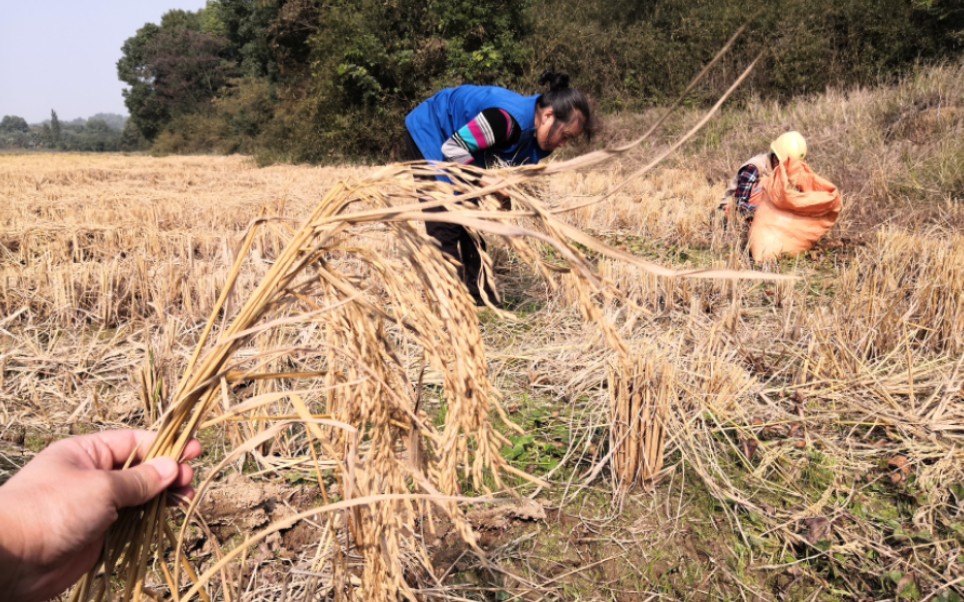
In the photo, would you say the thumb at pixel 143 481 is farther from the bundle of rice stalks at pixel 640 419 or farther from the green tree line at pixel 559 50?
the green tree line at pixel 559 50

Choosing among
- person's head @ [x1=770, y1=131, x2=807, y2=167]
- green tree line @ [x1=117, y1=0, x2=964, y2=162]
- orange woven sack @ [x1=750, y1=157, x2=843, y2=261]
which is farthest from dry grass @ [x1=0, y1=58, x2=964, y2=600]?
green tree line @ [x1=117, y1=0, x2=964, y2=162]

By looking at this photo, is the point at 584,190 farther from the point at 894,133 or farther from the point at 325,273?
the point at 325,273

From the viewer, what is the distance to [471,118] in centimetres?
307

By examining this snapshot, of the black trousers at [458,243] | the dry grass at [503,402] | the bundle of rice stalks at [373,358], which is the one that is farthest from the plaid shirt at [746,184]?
the bundle of rice stalks at [373,358]

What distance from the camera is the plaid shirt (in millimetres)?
4809

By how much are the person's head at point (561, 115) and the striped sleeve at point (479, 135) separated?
19cm

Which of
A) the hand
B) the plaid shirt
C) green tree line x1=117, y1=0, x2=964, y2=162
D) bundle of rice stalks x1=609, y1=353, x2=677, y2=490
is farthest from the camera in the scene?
green tree line x1=117, y1=0, x2=964, y2=162

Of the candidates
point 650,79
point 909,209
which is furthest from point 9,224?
point 650,79

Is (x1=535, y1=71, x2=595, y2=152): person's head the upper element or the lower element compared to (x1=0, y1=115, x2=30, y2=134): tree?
lower

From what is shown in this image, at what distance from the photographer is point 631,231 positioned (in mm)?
4859

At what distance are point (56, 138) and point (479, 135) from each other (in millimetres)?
103796

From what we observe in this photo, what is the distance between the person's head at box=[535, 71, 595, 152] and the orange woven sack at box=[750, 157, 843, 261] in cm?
200

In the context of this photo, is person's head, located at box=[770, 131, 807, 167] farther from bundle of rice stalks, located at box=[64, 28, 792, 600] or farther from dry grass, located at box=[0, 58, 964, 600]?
bundle of rice stalks, located at box=[64, 28, 792, 600]

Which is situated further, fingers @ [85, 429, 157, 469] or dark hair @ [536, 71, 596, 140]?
dark hair @ [536, 71, 596, 140]
